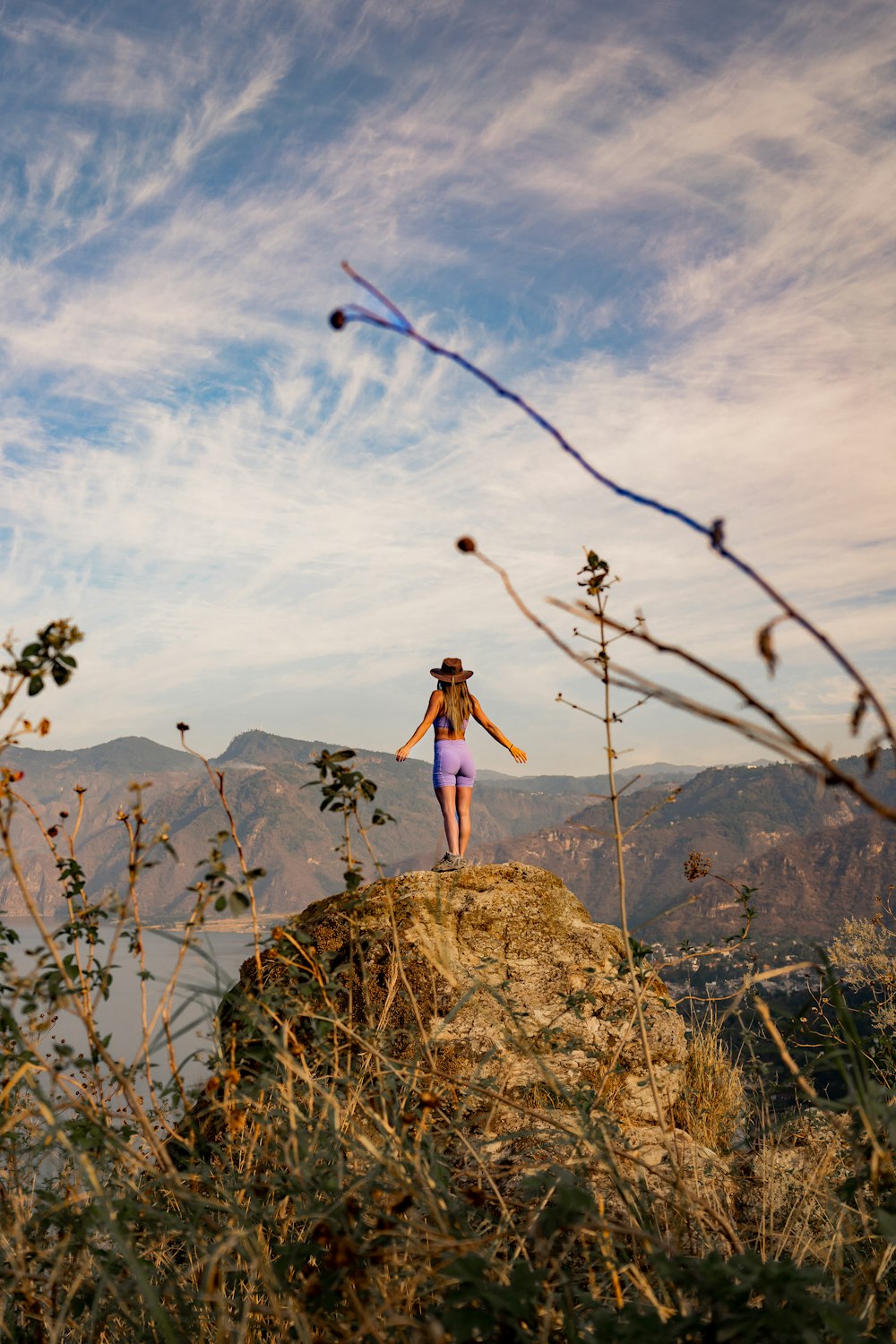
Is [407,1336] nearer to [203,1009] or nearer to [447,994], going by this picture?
[203,1009]

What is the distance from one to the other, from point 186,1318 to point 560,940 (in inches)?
167

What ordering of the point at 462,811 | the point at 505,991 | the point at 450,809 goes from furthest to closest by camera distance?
the point at 462,811 < the point at 450,809 < the point at 505,991

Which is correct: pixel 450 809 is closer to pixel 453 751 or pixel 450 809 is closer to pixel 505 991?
pixel 453 751

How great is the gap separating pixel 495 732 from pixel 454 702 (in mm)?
520

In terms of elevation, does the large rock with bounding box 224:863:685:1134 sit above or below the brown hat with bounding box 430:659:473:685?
below

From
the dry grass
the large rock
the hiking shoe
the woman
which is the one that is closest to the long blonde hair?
the woman

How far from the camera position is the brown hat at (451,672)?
850 cm

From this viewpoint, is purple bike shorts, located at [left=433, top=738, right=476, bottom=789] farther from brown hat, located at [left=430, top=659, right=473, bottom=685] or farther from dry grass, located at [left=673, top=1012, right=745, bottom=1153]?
dry grass, located at [left=673, top=1012, right=745, bottom=1153]

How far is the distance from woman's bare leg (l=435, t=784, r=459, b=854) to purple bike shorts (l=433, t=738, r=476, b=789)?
0.04 m

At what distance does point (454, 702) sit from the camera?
8.41 m

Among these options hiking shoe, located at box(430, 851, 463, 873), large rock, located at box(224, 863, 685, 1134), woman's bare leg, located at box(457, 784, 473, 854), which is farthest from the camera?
woman's bare leg, located at box(457, 784, 473, 854)

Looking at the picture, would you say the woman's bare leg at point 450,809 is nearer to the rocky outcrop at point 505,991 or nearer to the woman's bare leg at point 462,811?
the woman's bare leg at point 462,811

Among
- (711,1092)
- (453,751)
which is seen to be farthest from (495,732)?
(711,1092)

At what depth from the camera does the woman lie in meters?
8.31
